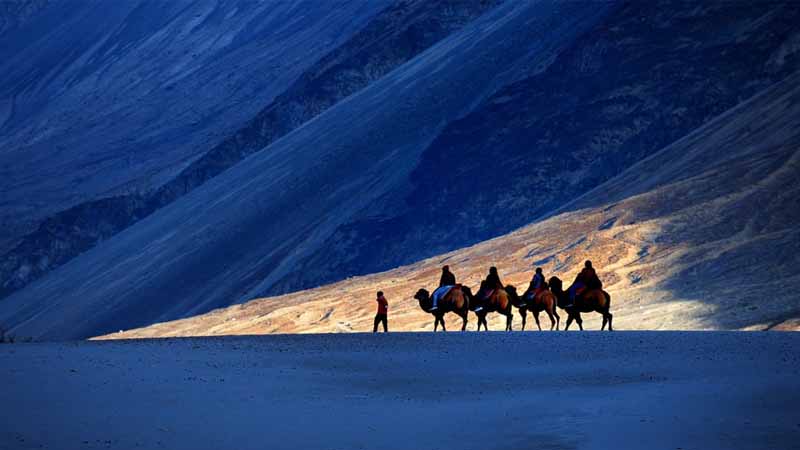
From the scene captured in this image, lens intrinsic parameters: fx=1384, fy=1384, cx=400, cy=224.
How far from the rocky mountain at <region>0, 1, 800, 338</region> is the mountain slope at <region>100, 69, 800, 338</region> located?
6310 millimetres

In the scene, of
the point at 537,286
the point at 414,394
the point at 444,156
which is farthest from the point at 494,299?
the point at 444,156

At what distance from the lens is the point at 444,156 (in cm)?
6347

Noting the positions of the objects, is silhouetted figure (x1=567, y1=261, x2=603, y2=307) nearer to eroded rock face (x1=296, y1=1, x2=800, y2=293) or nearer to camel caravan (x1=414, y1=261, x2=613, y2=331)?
camel caravan (x1=414, y1=261, x2=613, y2=331)

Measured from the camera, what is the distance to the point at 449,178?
2443 inches

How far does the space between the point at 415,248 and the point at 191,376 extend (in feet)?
141

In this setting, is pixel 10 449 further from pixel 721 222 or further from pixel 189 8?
pixel 189 8

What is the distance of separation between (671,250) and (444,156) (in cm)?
2449

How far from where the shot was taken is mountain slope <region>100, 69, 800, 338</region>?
33.6 metres

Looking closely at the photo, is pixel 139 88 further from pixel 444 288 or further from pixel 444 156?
pixel 444 288

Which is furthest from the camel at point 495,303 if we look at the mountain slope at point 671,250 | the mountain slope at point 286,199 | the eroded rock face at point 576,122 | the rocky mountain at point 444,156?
the mountain slope at point 286,199

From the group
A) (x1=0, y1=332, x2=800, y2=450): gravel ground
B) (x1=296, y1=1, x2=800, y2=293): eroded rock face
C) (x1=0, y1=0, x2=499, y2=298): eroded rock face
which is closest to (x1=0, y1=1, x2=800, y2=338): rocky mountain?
(x1=296, y1=1, x2=800, y2=293): eroded rock face

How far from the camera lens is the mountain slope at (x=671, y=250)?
33625mm

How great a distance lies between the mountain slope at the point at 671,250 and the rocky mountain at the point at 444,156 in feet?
20.7

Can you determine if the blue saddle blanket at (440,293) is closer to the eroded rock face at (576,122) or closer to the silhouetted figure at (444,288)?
the silhouetted figure at (444,288)
